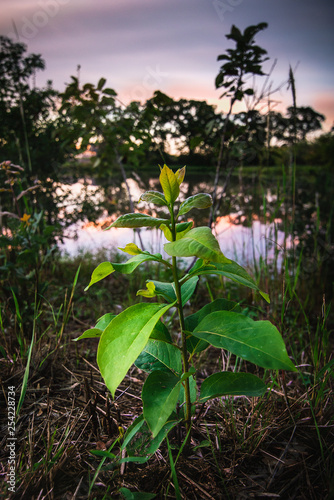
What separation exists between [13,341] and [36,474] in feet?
2.24

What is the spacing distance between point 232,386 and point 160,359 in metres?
0.20

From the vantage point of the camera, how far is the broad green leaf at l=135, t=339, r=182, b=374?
2.61ft

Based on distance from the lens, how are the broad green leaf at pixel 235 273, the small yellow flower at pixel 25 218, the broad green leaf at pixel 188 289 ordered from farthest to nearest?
the small yellow flower at pixel 25 218, the broad green leaf at pixel 188 289, the broad green leaf at pixel 235 273

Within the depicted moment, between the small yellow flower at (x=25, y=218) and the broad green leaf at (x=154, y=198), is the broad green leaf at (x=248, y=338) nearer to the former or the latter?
the broad green leaf at (x=154, y=198)

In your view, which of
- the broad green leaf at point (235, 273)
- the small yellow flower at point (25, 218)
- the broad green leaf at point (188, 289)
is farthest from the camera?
the small yellow flower at point (25, 218)

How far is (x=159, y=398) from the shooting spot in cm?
62

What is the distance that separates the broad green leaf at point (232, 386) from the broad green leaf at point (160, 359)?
92mm

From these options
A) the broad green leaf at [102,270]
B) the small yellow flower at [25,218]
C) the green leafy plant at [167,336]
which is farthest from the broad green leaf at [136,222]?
the small yellow flower at [25,218]

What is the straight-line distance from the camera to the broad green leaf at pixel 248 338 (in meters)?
0.53

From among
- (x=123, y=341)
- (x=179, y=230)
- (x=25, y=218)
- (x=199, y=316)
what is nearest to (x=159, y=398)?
(x=123, y=341)

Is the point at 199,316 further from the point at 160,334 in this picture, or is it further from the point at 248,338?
the point at 248,338

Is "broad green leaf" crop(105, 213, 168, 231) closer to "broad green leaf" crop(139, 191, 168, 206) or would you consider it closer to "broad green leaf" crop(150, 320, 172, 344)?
"broad green leaf" crop(139, 191, 168, 206)

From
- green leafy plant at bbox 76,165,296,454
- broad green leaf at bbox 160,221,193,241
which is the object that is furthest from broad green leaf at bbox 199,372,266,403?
broad green leaf at bbox 160,221,193,241

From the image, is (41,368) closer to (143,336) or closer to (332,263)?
(143,336)
